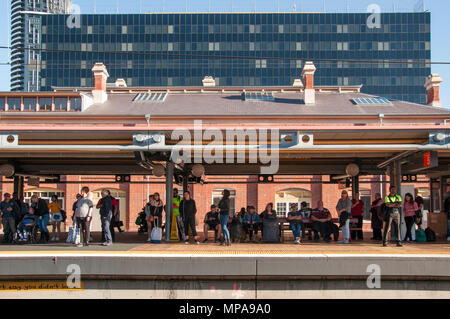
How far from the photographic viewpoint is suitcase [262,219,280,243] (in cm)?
1242

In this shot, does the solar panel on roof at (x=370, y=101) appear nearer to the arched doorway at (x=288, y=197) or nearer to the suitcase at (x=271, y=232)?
the arched doorway at (x=288, y=197)

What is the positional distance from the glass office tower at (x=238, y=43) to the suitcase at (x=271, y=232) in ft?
221

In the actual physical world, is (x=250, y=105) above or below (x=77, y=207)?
above

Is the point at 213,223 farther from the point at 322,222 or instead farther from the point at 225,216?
the point at 322,222

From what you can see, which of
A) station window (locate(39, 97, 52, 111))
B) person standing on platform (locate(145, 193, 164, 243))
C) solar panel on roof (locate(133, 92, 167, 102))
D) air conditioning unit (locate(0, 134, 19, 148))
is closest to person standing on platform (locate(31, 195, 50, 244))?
person standing on platform (locate(145, 193, 164, 243))

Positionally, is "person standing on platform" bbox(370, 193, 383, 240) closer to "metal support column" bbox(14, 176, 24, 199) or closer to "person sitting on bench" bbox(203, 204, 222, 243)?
"person sitting on bench" bbox(203, 204, 222, 243)

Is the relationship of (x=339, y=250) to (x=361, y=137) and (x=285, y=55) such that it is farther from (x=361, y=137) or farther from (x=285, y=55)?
(x=285, y=55)

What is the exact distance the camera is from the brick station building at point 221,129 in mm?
10688

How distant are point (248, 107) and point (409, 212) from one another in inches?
685

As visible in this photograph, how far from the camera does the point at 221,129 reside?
10.5m

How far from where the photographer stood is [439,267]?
8484 millimetres

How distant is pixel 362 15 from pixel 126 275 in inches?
3118

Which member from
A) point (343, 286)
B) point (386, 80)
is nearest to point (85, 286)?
point (343, 286)

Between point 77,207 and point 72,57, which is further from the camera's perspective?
point 72,57
